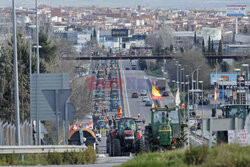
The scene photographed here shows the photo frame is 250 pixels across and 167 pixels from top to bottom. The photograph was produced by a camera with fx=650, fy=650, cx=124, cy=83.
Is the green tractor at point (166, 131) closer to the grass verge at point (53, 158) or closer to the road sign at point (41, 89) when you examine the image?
the grass verge at point (53, 158)

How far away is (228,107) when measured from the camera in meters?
22.9

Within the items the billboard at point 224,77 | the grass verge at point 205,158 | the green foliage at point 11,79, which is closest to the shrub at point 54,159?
the grass verge at point 205,158

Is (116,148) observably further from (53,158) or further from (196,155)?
(196,155)

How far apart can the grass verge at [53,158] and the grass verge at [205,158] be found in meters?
2.88

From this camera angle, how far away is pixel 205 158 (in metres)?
10.5

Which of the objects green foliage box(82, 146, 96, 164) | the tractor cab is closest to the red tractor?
the tractor cab

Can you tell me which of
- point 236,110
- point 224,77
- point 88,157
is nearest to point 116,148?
point 236,110

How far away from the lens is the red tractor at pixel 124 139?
2008 centimetres

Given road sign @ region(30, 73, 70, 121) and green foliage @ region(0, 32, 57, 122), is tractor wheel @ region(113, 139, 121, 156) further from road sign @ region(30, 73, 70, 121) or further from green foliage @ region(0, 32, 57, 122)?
green foliage @ region(0, 32, 57, 122)

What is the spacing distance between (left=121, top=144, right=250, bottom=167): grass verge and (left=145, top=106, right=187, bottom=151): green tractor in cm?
791

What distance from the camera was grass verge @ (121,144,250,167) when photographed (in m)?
9.73

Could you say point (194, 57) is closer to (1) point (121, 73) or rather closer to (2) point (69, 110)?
(1) point (121, 73)

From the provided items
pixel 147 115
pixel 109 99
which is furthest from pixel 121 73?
pixel 147 115

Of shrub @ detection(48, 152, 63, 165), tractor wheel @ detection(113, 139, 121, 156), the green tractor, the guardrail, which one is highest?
the guardrail
